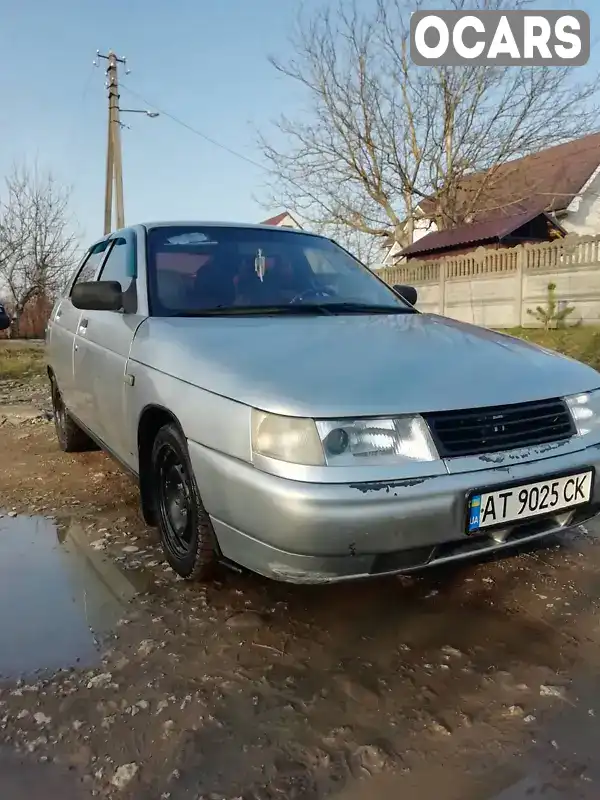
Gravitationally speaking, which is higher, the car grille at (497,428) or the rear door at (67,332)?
the rear door at (67,332)

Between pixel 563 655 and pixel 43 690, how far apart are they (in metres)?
1.67

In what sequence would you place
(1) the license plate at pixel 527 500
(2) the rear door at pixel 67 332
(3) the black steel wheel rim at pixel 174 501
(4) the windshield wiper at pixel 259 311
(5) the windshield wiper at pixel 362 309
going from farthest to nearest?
1. (2) the rear door at pixel 67 332
2. (5) the windshield wiper at pixel 362 309
3. (4) the windshield wiper at pixel 259 311
4. (3) the black steel wheel rim at pixel 174 501
5. (1) the license plate at pixel 527 500

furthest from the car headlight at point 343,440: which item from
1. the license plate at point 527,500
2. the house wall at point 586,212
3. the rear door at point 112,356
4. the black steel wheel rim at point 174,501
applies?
the house wall at point 586,212

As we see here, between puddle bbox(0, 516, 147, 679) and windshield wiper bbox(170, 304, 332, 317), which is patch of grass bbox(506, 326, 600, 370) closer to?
windshield wiper bbox(170, 304, 332, 317)

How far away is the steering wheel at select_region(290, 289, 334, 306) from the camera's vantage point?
3.23 meters

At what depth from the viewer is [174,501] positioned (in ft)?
8.93

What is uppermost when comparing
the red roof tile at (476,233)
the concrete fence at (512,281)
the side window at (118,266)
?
the red roof tile at (476,233)

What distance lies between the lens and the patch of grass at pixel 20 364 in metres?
10.9

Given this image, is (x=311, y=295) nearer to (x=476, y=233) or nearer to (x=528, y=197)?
(x=476, y=233)

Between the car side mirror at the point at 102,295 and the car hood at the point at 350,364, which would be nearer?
the car hood at the point at 350,364

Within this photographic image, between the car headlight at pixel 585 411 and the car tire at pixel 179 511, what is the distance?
1403 millimetres

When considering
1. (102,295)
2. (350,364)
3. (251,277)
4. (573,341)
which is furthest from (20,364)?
(350,364)

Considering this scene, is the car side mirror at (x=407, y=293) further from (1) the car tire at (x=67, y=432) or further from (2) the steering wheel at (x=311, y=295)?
(1) the car tire at (x=67, y=432)

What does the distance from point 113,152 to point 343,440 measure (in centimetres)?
1999
